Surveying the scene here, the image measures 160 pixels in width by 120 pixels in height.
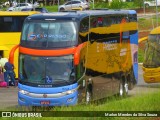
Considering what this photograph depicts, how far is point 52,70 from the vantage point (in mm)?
17188

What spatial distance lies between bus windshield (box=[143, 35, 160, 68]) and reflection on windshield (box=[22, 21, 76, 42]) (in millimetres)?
8931

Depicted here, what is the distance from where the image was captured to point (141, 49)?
42.2 metres

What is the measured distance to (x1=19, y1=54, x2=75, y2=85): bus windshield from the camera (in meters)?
17.2

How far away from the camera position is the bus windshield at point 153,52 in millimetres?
25734

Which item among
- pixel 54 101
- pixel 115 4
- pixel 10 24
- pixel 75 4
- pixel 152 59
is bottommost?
pixel 75 4

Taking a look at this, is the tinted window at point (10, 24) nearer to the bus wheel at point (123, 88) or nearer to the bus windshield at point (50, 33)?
the bus wheel at point (123, 88)

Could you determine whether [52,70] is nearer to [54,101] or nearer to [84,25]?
[54,101]

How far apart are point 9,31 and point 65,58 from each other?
11.6 m

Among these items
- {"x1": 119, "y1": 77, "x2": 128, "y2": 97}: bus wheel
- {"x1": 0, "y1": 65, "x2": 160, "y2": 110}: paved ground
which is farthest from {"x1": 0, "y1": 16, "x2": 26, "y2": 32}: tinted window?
{"x1": 119, "y1": 77, "x2": 128, "y2": 97}: bus wheel

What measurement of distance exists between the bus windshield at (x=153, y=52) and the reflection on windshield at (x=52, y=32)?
893cm

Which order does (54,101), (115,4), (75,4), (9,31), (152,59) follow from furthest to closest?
(75,4)
(115,4)
(9,31)
(152,59)
(54,101)

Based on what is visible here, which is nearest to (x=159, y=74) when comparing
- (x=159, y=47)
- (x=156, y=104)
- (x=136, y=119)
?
(x=159, y=47)

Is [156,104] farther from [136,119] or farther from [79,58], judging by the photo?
[79,58]

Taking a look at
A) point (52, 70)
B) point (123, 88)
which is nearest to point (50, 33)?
point (52, 70)
